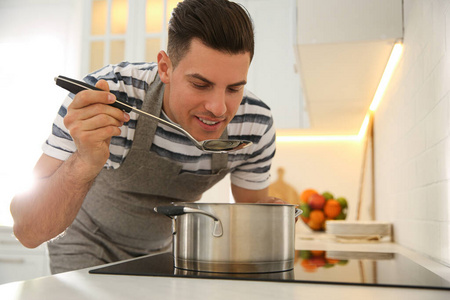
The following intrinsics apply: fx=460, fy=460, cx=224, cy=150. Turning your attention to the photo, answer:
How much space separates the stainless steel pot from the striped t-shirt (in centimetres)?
43

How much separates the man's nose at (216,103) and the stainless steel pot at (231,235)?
30 centimetres

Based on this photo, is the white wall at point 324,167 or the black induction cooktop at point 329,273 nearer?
the black induction cooktop at point 329,273

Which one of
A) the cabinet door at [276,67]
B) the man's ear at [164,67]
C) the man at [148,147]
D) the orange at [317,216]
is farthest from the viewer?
the cabinet door at [276,67]

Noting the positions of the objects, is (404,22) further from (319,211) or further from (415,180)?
(319,211)

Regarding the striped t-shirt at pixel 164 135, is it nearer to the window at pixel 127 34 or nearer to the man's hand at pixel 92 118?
the man's hand at pixel 92 118

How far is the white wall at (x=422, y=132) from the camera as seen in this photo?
862 mm

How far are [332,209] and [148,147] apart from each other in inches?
54.4

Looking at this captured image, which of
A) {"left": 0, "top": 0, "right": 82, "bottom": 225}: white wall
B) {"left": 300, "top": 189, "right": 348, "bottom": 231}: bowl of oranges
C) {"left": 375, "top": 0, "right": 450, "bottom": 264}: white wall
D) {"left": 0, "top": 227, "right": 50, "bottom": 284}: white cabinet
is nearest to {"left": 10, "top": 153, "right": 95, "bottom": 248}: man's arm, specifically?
{"left": 375, "top": 0, "right": 450, "bottom": 264}: white wall

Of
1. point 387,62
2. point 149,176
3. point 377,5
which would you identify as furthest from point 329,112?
point 149,176

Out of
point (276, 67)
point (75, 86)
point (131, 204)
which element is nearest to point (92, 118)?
point (75, 86)

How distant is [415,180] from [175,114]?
638mm

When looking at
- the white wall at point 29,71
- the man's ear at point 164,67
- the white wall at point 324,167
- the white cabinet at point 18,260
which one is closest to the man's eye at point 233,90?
the man's ear at point 164,67

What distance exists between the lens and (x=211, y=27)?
3.14ft

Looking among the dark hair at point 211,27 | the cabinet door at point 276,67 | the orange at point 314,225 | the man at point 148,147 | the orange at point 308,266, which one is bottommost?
the orange at point 314,225
